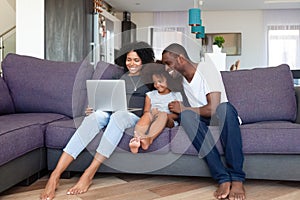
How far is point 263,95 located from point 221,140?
654mm

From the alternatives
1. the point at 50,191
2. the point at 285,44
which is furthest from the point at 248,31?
the point at 50,191

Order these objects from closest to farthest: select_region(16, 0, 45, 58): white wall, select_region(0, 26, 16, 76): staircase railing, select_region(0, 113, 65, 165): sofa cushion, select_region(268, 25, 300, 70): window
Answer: select_region(0, 113, 65, 165): sofa cushion → select_region(16, 0, 45, 58): white wall → select_region(0, 26, 16, 76): staircase railing → select_region(268, 25, 300, 70): window

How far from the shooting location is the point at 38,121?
211cm

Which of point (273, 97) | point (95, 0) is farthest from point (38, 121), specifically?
point (95, 0)

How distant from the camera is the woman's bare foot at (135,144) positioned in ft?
6.39

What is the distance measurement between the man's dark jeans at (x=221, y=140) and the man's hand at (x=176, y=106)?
0.08 meters

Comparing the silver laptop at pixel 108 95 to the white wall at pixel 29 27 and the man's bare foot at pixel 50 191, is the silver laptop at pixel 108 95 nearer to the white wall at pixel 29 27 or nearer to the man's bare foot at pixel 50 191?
the man's bare foot at pixel 50 191

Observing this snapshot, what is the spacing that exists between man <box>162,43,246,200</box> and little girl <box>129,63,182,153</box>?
0.20 ft

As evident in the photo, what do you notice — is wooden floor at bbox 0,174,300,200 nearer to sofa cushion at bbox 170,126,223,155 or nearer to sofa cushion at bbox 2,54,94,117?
sofa cushion at bbox 170,126,223,155

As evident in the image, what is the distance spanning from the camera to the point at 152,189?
2010mm

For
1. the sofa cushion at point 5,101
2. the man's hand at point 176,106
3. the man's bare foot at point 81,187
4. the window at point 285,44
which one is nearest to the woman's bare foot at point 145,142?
the man's hand at point 176,106

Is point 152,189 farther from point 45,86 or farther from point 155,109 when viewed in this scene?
point 45,86

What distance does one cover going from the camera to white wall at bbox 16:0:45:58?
4520mm

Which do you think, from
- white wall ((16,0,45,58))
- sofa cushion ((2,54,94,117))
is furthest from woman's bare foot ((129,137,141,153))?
white wall ((16,0,45,58))
